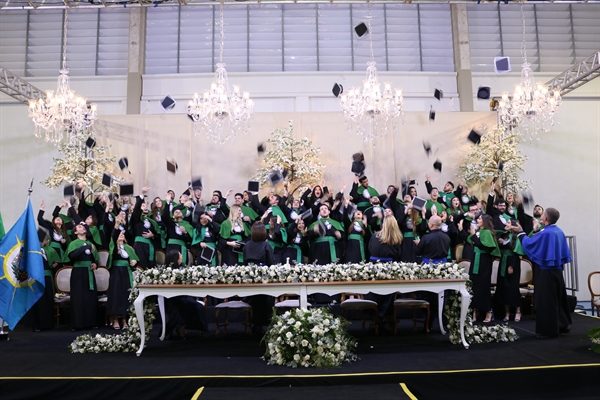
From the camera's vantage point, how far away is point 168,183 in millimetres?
13375

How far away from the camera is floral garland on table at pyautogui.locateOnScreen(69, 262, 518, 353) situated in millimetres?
6516

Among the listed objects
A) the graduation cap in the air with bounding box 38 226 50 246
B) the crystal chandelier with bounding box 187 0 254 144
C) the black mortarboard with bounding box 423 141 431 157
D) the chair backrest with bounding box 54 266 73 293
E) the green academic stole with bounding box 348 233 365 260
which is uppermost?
the crystal chandelier with bounding box 187 0 254 144

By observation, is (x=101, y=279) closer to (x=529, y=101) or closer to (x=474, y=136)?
(x=474, y=136)

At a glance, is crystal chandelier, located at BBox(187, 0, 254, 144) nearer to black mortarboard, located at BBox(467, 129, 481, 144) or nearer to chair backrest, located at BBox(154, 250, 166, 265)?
chair backrest, located at BBox(154, 250, 166, 265)

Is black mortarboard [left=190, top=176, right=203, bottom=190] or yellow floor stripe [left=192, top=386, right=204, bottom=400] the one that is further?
black mortarboard [left=190, top=176, right=203, bottom=190]

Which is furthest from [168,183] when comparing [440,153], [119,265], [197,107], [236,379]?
[236,379]

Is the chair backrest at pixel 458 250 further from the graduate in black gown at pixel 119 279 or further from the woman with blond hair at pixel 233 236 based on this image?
the graduate in black gown at pixel 119 279

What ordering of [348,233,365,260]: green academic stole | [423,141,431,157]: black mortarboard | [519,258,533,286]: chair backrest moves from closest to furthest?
1. [519,258,533,286]: chair backrest
2. [348,233,365,260]: green academic stole
3. [423,141,431,157]: black mortarboard

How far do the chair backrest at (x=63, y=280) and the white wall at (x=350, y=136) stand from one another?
16.4ft

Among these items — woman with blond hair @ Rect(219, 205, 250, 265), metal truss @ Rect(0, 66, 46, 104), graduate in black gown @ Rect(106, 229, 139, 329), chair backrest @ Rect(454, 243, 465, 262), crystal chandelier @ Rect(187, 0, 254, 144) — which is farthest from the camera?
metal truss @ Rect(0, 66, 46, 104)

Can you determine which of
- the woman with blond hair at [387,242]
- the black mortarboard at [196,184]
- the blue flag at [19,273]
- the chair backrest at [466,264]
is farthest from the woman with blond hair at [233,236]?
the chair backrest at [466,264]

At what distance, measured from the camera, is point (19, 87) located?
43.2 feet

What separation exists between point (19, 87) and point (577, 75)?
42.7ft

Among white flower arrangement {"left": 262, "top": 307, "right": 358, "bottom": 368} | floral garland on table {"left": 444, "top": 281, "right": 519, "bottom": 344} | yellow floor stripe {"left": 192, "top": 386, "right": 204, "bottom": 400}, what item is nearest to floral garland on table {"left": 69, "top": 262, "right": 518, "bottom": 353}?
floral garland on table {"left": 444, "top": 281, "right": 519, "bottom": 344}
